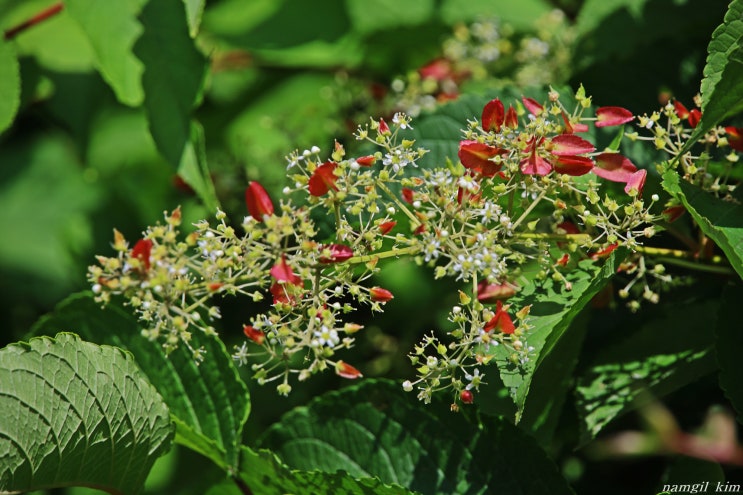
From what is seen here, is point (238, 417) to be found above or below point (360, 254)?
below

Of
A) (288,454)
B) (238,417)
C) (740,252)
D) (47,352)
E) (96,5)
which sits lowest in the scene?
(288,454)

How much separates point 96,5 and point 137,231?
3.66 feet

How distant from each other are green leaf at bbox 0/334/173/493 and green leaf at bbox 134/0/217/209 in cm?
56

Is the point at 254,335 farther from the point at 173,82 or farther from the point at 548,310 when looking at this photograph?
the point at 173,82

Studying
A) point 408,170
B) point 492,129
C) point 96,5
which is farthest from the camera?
point 96,5

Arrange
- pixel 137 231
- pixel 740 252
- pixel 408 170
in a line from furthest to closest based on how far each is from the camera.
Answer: pixel 137 231 < pixel 408 170 < pixel 740 252

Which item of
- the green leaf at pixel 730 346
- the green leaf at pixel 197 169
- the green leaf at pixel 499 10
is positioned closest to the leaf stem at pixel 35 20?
the green leaf at pixel 197 169

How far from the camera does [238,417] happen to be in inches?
61.1

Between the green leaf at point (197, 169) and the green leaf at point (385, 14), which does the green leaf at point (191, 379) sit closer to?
the green leaf at point (197, 169)

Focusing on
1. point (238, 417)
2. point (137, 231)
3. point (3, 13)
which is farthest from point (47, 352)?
point (3, 13)

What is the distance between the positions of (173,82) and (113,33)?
0.73ft

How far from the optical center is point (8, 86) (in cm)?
194

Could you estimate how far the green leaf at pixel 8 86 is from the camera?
191 centimetres

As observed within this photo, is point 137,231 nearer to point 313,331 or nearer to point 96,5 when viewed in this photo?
point 96,5
